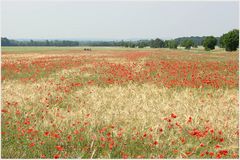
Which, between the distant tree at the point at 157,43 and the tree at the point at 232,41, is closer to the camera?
the tree at the point at 232,41

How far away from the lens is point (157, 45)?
15150cm

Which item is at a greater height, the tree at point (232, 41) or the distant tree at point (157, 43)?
the distant tree at point (157, 43)

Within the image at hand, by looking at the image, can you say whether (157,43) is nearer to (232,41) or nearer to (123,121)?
(232,41)

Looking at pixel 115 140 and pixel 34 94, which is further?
pixel 34 94

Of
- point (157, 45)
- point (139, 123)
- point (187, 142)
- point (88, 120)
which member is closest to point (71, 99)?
point (88, 120)

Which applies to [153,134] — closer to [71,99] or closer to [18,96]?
[71,99]

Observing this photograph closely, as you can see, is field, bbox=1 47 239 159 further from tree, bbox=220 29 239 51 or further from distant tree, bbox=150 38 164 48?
distant tree, bbox=150 38 164 48

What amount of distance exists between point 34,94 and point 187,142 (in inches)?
255

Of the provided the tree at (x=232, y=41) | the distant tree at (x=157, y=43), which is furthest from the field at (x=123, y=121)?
the distant tree at (x=157, y=43)

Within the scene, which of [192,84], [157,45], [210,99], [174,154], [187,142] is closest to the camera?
[174,154]

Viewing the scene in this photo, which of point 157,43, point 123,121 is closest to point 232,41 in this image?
point 123,121

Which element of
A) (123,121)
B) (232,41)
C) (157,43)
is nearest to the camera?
(123,121)

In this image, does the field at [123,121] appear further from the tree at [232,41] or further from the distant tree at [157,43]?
the distant tree at [157,43]

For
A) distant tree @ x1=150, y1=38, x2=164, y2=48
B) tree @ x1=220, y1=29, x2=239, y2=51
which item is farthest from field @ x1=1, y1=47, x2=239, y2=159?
distant tree @ x1=150, y1=38, x2=164, y2=48
